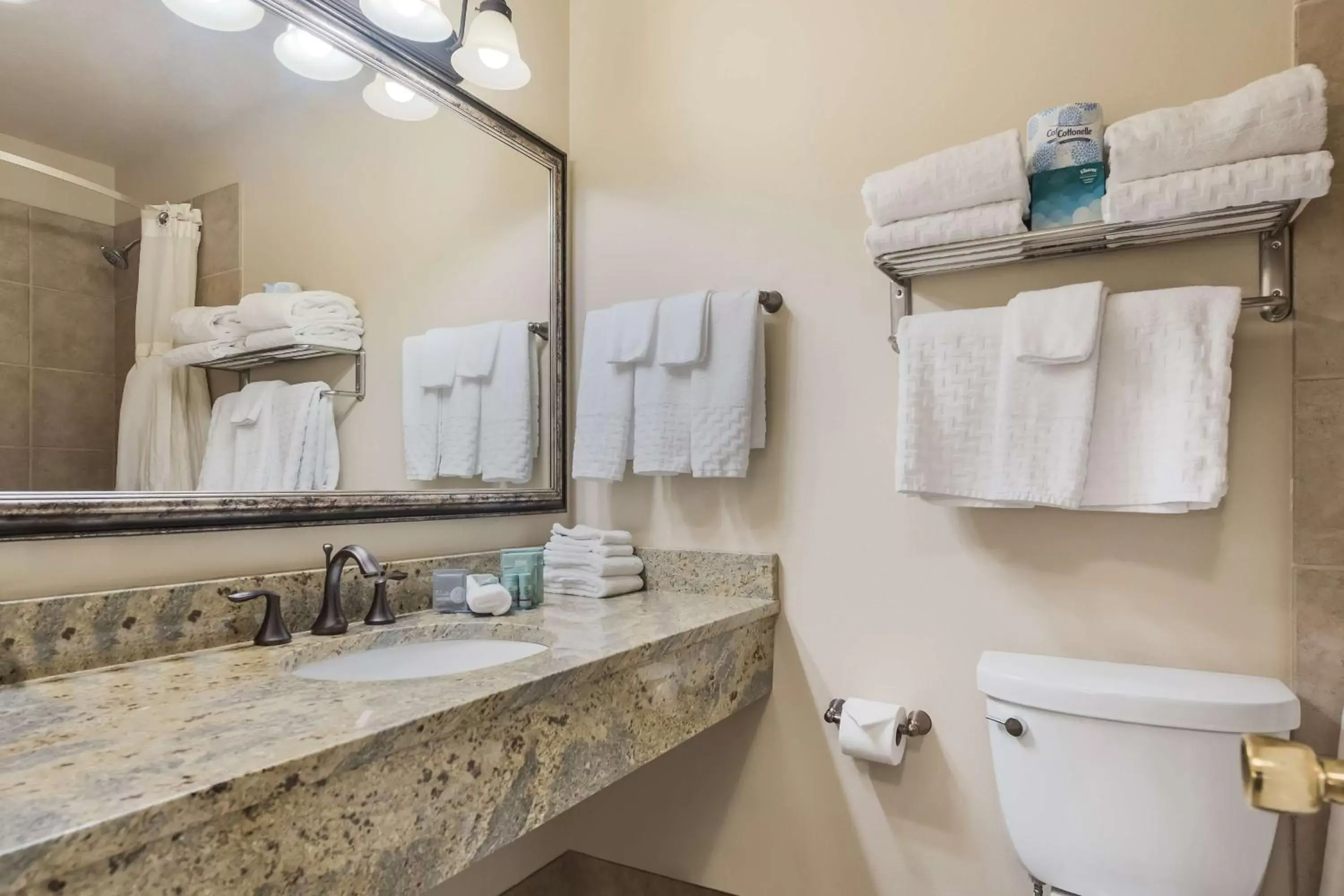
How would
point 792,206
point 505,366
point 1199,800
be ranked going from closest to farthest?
1. point 1199,800
2. point 792,206
3. point 505,366

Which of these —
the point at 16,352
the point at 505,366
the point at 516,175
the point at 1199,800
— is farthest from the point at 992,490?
the point at 16,352

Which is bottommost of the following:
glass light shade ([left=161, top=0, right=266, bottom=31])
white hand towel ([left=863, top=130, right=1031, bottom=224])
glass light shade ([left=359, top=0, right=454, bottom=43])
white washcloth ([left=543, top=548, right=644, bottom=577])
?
white washcloth ([left=543, top=548, right=644, bottom=577])

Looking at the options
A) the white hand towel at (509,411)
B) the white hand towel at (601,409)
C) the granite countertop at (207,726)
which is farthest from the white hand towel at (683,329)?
the granite countertop at (207,726)

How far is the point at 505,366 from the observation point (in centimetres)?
177

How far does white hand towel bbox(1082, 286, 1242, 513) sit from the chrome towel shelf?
0.08 meters

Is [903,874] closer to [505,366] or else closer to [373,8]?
[505,366]

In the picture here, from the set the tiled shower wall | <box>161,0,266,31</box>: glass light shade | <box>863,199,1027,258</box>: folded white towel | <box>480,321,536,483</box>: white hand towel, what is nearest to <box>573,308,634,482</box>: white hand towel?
<box>480,321,536,483</box>: white hand towel

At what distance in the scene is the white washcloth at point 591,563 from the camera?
1.66 meters

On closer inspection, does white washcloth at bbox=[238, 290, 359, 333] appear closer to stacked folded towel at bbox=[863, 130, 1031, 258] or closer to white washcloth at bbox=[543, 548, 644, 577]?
white washcloth at bbox=[543, 548, 644, 577]

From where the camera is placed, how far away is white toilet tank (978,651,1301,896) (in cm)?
108

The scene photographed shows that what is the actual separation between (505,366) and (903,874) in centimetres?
135

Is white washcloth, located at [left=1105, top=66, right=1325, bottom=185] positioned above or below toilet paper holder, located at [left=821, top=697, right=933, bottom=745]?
above

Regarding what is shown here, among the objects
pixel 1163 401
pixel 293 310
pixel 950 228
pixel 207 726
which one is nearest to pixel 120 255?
pixel 293 310

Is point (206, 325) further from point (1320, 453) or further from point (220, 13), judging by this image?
point (1320, 453)
